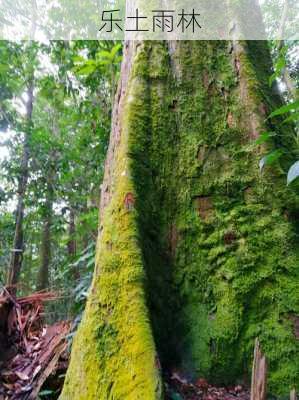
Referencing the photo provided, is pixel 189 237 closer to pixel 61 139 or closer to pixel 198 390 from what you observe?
pixel 198 390

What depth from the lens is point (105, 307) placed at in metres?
1.57

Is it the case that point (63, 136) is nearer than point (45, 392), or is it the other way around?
point (45, 392)

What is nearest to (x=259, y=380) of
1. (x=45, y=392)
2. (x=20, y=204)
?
(x=45, y=392)

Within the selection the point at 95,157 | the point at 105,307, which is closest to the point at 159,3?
the point at 105,307

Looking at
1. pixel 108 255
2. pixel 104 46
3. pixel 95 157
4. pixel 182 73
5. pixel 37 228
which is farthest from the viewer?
pixel 37 228

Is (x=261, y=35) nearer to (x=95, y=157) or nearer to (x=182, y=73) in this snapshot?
(x=182, y=73)

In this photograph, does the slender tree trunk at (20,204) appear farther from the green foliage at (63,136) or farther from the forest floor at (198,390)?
the forest floor at (198,390)

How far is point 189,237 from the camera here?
74.7 inches

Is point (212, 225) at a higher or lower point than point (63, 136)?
lower

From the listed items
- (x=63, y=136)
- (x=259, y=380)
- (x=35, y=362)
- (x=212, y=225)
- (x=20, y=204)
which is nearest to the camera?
(x=259, y=380)

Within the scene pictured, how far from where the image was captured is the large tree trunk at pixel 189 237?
152 centimetres

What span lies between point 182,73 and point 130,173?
82cm

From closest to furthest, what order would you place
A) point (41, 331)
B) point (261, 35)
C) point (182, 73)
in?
point (182, 73), point (261, 35), point (41, 331)

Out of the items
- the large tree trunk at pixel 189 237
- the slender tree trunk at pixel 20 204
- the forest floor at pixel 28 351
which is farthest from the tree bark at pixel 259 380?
the slender tree trunk at pixel 20 204
